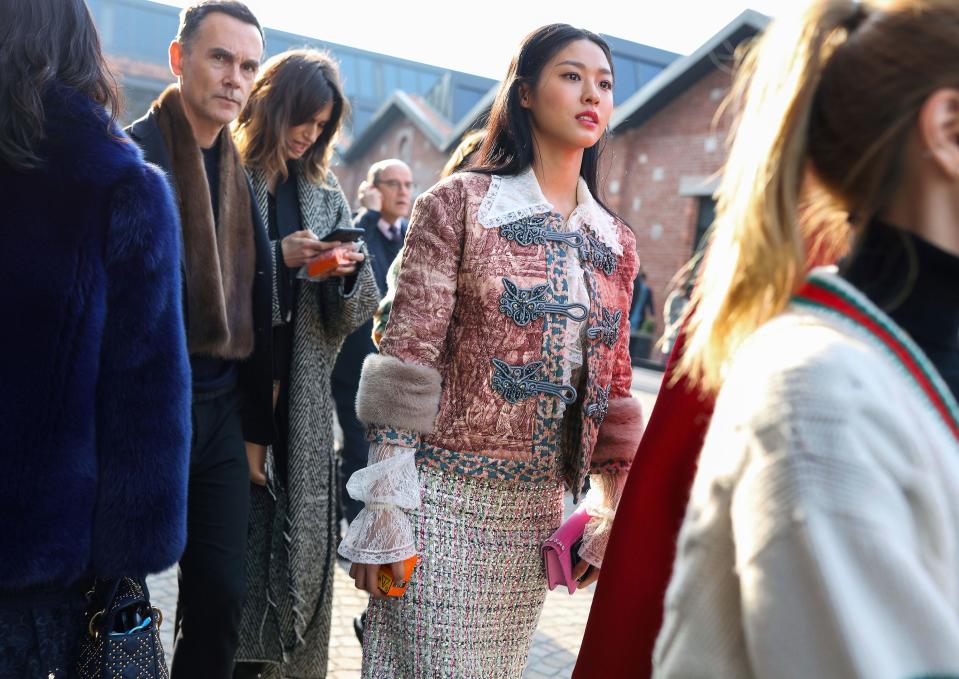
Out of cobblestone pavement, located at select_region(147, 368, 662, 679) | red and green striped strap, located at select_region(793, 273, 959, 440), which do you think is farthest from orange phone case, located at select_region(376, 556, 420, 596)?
cobblestone pavement, located at select_region(147, 368, 662, 679)

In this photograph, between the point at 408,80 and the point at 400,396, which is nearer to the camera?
the point at 400,396

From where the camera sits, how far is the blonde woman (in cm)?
96

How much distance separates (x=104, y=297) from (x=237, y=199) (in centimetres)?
108

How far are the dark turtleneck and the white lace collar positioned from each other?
1.25 meters

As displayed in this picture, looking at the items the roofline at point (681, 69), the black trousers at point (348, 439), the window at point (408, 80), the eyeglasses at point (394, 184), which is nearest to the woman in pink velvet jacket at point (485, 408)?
the black trousers at point (348, 439)

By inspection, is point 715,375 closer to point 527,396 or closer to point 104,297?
point 527,396

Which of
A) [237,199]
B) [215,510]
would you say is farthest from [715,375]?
[237,199]

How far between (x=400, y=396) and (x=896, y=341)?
4.39ft

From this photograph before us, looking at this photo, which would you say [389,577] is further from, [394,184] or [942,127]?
[394,184]

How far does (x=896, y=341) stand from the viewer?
1089 mm


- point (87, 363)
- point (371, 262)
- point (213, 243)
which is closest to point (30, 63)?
point (87, 363)

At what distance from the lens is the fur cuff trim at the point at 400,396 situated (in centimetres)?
224

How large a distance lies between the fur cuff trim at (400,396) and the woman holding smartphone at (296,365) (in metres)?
1.12

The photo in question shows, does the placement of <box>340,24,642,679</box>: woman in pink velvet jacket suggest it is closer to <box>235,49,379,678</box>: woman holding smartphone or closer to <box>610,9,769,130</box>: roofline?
<box>235,49,379,678</box>: woman holding smartphone
